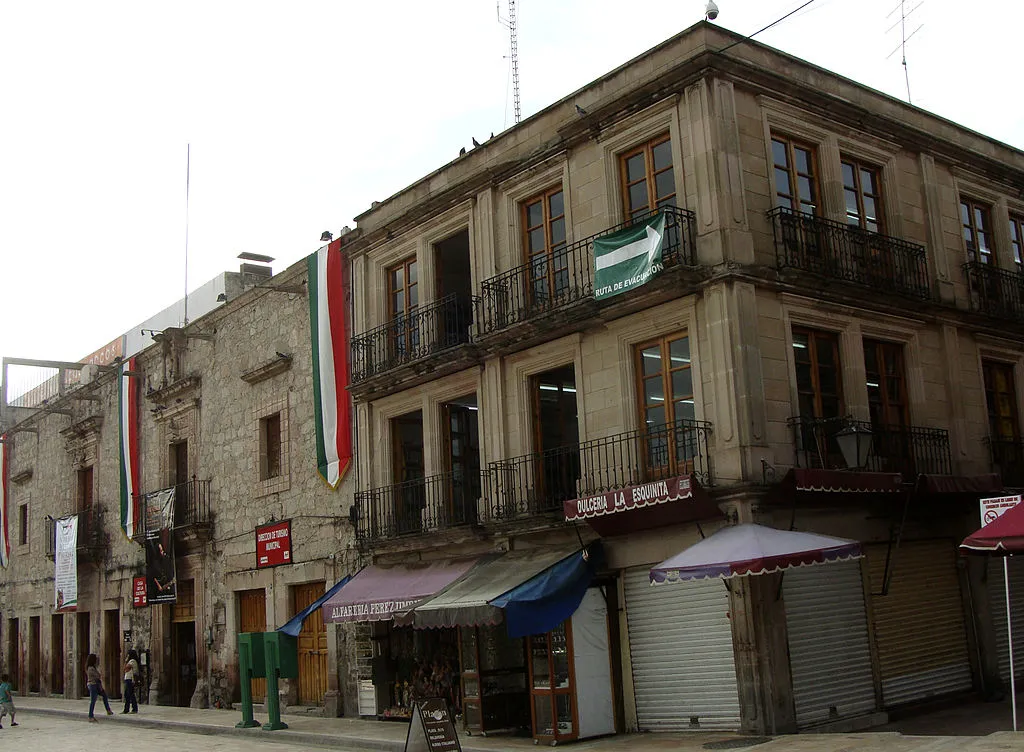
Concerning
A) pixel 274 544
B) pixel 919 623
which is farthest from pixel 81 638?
pixel 919 623

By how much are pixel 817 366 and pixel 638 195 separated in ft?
11.1

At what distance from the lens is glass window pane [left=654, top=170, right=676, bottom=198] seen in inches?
574

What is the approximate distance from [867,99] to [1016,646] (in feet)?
28.0

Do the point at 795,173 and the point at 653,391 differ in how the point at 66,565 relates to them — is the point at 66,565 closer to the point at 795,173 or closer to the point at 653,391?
the point at 653,391

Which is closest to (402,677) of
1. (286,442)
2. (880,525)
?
(286,442)

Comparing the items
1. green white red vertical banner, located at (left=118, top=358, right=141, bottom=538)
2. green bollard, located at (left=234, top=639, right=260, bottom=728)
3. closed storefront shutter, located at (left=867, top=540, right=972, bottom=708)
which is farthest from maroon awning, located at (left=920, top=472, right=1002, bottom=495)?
green white red vertical banner, located at (left=118, top=358, right=141, bottom=538)

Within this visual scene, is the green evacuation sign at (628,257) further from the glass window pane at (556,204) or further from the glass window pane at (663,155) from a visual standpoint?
the glass window pane at (556,204)

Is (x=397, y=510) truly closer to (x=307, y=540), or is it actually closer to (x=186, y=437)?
(x=307, y=540)

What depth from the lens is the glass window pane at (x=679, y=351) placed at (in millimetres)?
14078

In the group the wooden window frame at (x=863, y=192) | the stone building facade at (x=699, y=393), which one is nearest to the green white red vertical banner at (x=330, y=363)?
the stone building facade at (x=699, y=393)

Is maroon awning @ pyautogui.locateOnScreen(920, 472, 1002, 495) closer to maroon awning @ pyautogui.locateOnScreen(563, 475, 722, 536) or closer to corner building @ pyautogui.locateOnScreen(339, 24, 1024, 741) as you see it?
corner building @ pyautogui.locateOnScreen(339, 24, 1024, 741)

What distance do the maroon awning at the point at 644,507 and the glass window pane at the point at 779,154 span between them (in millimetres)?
4895

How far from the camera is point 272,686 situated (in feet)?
59.3

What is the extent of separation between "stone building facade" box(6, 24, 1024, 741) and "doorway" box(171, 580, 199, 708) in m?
4.50
